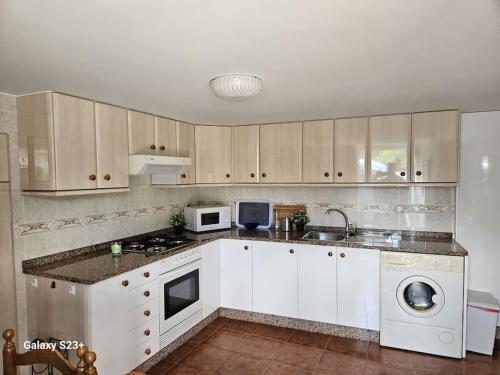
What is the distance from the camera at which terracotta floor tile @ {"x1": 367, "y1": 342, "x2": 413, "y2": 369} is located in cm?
266

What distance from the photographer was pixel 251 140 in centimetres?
368

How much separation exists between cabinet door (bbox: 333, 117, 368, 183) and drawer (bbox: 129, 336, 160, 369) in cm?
223

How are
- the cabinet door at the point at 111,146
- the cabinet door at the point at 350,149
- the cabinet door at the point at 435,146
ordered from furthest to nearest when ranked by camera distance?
the cabinet door at the point at 350,149 → the cabinet door at the point at 435,146 → the cabinet door at the point at 111,146

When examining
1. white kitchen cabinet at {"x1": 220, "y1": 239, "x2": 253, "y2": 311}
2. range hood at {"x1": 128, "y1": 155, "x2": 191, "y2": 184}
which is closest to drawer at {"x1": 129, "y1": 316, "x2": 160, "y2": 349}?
white kitchen cabinet at {"x1": 220, "y1": 239, "x2": 253, "y2": 311}

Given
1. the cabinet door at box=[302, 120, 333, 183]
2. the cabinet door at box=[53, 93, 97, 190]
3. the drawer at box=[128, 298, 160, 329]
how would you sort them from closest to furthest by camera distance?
the cabinet door at box=[53, 93, 97, 190] → the drawer at box=[128, 298, 160, 329] → the cabinet door at box=[302, 120, 333, 183]

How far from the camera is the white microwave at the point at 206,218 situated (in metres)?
3.65

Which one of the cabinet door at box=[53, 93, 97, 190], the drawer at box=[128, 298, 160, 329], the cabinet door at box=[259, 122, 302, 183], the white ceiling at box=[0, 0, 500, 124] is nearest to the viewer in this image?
the white ceiling at box=[0, 0, 500, 124]

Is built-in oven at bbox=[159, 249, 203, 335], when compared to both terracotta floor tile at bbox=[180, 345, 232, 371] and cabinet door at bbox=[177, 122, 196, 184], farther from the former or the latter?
cabinet door at bbox=[177, 122, 196, 184]

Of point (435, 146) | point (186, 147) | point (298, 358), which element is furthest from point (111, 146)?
point (435, 146)

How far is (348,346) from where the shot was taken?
2.93 m

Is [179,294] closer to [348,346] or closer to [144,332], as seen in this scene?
[144,332]

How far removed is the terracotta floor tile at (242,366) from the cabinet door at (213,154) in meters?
1.82

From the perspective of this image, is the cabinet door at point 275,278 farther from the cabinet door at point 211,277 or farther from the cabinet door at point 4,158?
the cabinet door at point 4,158

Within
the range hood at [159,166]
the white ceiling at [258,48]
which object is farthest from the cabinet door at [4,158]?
the range hood at [159,166]
